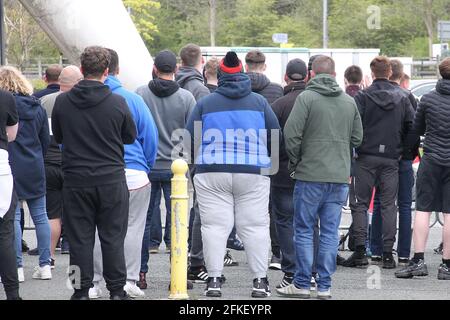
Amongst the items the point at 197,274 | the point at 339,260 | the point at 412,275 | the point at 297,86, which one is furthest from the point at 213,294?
the point at 339,260

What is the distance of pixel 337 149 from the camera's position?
8.39 metres

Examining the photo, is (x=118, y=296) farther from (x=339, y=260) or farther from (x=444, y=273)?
(x=444, y=273)

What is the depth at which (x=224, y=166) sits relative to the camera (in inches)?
322

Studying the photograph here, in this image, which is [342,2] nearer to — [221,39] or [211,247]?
[221,39]

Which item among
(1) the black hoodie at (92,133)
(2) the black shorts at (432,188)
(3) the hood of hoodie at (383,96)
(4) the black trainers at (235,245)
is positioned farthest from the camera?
(4) the black trainers at (235,245)

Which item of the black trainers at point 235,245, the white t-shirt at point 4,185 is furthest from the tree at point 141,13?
the white t-shirt at point 4,185

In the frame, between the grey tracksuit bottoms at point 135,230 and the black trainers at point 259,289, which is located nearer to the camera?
the grey tracksuit bottoms at point 135,230

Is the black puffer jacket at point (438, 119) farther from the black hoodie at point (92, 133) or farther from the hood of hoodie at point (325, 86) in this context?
the black hoodie at point (92, 133)

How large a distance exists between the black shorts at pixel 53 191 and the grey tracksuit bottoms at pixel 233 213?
208 cm

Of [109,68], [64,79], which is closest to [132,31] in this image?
[64,79]

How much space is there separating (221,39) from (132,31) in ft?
136

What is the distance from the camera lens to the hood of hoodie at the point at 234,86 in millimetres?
8227

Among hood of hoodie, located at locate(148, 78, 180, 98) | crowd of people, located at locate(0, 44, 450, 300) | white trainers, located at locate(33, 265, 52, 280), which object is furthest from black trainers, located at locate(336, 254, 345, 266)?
white trainers, located at locate(33, 265, 52, 280)

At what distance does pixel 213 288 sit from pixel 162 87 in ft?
6.39
